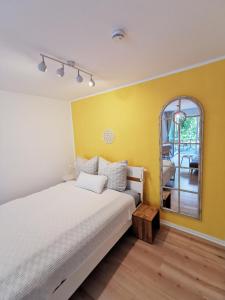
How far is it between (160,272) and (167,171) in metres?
1.21

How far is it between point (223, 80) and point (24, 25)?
198 cm

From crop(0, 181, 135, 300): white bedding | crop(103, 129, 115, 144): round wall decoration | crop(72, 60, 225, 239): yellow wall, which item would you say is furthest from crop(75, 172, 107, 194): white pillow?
crop(103, 129, 115, 144): round wall decoration

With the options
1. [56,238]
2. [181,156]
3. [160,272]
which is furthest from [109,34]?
[160,272]

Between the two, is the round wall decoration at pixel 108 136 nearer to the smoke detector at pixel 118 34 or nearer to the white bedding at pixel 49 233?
the white bedding at pixel 49 233

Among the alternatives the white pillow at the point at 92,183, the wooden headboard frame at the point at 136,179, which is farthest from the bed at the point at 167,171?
the white pillow at the point at 92,183

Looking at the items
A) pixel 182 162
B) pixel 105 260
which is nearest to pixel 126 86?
pixel 182 162

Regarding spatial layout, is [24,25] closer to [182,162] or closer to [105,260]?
[182,162]

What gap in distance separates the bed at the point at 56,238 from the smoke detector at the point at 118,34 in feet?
5.62

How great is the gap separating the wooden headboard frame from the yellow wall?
0.14m

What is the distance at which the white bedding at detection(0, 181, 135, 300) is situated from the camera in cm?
99

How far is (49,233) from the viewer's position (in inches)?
53.4

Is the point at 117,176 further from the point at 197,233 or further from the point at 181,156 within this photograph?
the point at 197,233

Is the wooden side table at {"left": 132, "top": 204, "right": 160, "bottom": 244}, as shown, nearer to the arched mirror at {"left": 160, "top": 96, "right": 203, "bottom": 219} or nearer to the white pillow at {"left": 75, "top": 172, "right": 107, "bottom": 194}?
the arched mirror at {"left": 160, "top": 96, "right": 203, "bottom": 219}

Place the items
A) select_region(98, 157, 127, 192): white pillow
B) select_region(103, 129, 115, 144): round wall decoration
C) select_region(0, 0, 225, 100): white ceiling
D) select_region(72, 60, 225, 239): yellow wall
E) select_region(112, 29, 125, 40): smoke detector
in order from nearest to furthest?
select_region(0, 0, 225, 100): white ceiling → select_region(112, 29, 125, 40): smoke detector → select_region(72, 60, 225, 239): yellow wall → select_region(98, 157, 127, 192): white pillow → select_region(103, 129, 115, 144): round wall decoration
